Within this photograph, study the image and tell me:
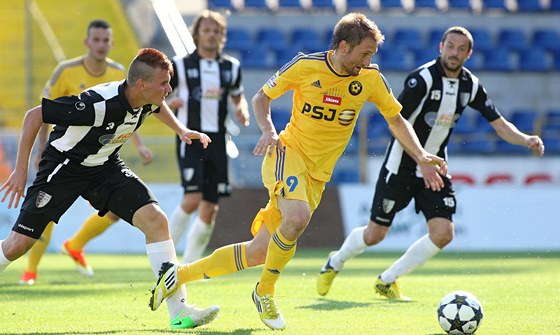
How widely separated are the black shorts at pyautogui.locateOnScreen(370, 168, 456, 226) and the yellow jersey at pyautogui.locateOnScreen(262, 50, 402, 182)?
178cm

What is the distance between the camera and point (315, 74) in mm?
6598

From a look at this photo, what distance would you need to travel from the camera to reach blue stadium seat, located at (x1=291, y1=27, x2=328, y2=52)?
21578 mm

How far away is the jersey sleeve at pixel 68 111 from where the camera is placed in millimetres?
6000

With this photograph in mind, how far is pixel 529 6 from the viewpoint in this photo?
2317cm

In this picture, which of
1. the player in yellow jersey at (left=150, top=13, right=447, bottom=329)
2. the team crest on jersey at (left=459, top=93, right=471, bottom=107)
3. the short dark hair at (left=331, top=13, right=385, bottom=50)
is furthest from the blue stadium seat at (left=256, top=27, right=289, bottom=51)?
the short dark hair at (left=331, top=13, right=385, bottom=50)


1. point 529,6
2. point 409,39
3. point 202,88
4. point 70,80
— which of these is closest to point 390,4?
point 409,39

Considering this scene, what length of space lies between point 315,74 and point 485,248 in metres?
9.46

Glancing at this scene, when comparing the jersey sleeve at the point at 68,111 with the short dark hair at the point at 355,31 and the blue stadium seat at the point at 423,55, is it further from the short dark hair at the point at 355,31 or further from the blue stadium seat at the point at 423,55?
the blue stadium seat at the point at 423,55

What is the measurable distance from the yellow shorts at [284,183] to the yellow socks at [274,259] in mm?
275

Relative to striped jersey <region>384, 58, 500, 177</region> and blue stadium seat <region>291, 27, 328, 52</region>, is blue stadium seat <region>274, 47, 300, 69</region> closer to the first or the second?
blue stadium seat <region>291, 27, 328, 52</region>

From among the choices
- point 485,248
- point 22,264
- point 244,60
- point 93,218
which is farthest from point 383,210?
point 244,60

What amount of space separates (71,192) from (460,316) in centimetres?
256

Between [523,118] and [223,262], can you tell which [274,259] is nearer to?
[223,262]

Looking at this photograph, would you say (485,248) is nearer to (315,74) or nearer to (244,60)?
(244,60)
